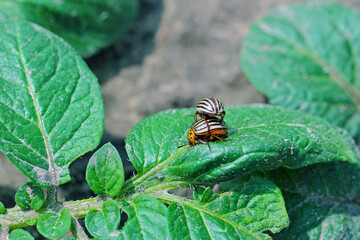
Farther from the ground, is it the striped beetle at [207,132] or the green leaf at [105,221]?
the striped beetle at [207,132]

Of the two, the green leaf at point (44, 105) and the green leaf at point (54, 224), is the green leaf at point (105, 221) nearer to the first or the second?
the green leaf at point (54, 224)

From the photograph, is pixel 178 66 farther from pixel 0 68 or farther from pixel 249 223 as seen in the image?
pixel 249 223

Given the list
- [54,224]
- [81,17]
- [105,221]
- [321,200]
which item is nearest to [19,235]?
[54,224]

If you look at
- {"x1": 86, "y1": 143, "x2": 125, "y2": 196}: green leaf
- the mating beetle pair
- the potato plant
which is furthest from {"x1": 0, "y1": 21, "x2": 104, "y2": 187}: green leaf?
the mating beetle pair

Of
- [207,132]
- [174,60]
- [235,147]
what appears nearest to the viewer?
[235,147]

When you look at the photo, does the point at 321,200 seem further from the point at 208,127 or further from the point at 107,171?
the point at 107,171

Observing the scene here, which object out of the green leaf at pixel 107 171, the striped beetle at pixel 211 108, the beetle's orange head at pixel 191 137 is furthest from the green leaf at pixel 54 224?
the striped beetle at pixel 211 108

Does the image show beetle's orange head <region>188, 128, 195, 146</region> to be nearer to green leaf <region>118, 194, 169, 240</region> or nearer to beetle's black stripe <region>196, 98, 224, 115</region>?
beetle's black stripe <region>196, 98, 224, 115</region>
